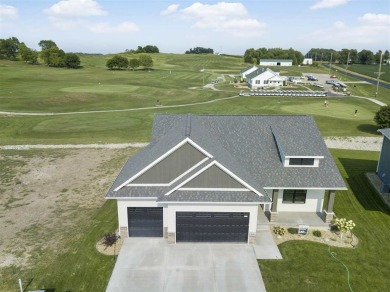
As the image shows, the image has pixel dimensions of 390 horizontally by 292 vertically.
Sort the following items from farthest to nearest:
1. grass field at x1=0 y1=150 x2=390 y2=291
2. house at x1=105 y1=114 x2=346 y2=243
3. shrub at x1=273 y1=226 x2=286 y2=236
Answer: shrub at x1=273 y1=226 x2=286 y2=236 → house at x1=105 y1=114 x2=346 y2=243 → grass field at x1=0 y1=150 x2=390 y2=291

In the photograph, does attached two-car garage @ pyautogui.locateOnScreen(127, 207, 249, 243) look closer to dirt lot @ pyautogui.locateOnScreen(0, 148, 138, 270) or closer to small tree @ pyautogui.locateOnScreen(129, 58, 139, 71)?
dirt lot @ pyautogui.locateOnScreen(0, 148, 138, 270)

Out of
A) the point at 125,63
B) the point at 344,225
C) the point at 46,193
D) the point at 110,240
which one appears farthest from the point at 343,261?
the point at 125,63

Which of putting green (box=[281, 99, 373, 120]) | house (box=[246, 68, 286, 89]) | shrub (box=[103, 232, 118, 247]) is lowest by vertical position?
shrub (box=[103, 232, 118, 247])

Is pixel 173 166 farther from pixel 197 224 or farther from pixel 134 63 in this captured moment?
pixel 134 63

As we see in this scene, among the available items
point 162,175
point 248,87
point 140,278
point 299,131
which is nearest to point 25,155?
point 162,175

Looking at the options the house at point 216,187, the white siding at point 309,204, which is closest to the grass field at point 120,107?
the house at point 216,187

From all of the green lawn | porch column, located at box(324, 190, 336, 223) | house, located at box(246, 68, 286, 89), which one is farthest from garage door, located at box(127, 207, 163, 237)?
house, located at box(246, 68, 286, 89)

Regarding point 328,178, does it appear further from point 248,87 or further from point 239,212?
point 248,87
